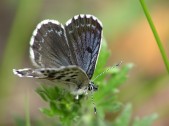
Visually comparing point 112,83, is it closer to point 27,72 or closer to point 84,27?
point 84,27

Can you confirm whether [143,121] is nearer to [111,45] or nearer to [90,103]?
[90,103]

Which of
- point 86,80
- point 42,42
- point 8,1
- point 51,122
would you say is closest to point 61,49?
point 42,42

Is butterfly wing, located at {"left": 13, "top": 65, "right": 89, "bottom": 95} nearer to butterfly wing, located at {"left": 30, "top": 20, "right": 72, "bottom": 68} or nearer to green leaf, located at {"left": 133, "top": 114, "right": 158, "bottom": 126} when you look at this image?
butterfly wing, located at {"left": 30, "top": 20, "right": 72, "bottom": 68}

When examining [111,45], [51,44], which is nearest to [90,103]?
[51,44]

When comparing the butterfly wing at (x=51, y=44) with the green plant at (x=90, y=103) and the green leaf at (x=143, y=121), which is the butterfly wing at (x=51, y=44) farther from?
the green leaf at (x=143, y=121)

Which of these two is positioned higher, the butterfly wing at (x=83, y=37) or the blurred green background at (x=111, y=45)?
the blurred green background at (x=111, y=45)

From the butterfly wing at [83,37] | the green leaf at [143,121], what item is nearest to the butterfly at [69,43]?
the butterfly wing at [83,37]
